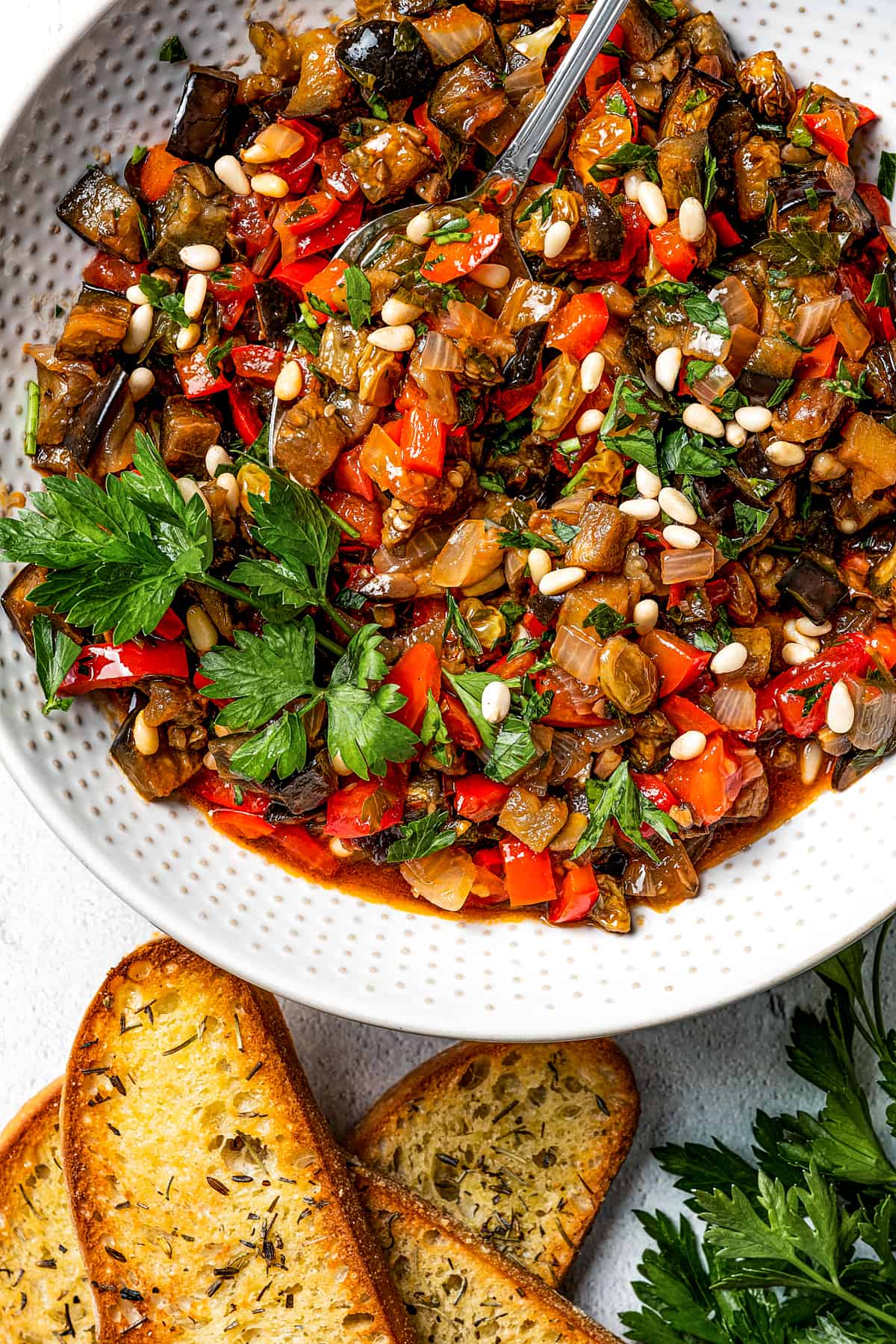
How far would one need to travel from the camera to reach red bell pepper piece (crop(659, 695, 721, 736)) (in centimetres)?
406

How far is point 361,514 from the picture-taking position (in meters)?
4.07

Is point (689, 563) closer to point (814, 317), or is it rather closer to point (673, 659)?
point (673, 659)

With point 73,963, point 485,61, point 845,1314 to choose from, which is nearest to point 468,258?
point 485,61

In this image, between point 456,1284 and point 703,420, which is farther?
point 456,1284

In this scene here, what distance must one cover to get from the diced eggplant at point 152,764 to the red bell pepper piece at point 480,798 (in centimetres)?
94

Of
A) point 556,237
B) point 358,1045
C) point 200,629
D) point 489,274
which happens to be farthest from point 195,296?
point 358,1045

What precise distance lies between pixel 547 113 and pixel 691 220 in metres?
0.59

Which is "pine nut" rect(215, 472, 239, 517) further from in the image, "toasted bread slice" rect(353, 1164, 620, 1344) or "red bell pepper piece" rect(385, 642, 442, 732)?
"toasted bread slice" rect(353, 1164, 620, 1344)

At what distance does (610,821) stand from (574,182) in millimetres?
2155

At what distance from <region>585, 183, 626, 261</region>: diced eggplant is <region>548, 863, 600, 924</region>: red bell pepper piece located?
2.05 m

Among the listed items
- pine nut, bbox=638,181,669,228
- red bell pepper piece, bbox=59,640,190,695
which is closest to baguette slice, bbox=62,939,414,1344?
red bell pepper piece, bbox=59,640,190,695

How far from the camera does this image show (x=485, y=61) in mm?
3873

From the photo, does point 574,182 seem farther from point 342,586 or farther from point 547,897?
point 547,897

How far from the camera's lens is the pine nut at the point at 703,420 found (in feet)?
12.8
